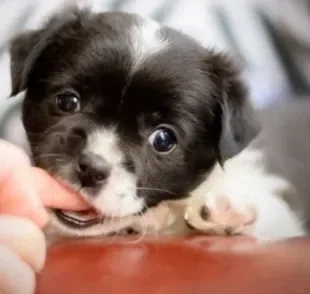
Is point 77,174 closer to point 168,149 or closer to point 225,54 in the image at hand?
point 168,149

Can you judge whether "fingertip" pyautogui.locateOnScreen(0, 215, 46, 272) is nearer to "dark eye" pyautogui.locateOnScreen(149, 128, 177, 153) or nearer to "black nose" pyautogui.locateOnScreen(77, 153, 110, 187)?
"black nose" pyautogui.locateOnScreen(77, 153, 110, 187)

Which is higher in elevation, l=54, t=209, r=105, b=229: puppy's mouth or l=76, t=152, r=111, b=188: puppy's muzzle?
l=76, t=152, r=111, b=188: puppy's muzzle

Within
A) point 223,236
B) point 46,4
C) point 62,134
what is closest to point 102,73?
point 62,134

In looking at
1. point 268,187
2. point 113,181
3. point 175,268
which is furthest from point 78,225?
point 268,187

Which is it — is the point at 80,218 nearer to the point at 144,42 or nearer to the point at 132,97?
the point at 132,97

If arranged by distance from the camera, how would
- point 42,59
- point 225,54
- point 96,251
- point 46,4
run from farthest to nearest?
point 46,4 < point 225,54 < point 42,59 < point 96,251

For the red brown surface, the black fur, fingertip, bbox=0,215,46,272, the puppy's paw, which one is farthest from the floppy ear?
fingertip, bbox=0,215,46,272
